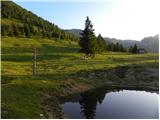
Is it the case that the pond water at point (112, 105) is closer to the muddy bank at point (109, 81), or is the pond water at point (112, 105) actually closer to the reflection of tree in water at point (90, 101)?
the reflection of tree in water at point (90, 101)

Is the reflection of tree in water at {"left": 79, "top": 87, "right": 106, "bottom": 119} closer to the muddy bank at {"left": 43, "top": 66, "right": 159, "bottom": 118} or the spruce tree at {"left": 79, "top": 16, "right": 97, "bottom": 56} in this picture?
the muddy bank at {"left": 43, "top": 66, "right": 159, "bottom": 118}

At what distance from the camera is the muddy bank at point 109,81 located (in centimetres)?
4906

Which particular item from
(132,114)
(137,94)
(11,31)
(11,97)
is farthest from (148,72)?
(11,31)

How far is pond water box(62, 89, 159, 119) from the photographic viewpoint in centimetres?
3706

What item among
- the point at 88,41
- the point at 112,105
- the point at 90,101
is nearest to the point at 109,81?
the point at 90,101

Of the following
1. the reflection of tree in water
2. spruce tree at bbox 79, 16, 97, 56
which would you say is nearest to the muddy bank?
the reflection of tree in water

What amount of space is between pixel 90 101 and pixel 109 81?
18.5m

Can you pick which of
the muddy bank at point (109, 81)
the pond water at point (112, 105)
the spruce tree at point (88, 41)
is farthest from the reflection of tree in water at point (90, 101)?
the spruce tree at point (88, 41)

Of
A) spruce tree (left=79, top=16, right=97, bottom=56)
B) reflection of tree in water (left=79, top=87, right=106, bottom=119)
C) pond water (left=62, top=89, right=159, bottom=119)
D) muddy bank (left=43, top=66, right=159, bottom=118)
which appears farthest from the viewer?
spruce tree (left=79, top=16, right=97, bottom=56)

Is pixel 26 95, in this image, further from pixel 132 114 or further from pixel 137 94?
pixel 137 94

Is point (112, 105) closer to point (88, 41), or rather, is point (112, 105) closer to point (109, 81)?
point (109, 81)

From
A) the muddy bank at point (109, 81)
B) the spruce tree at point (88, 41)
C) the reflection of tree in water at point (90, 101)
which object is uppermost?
the spruce tree at point (88, 41)

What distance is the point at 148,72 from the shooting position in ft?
233

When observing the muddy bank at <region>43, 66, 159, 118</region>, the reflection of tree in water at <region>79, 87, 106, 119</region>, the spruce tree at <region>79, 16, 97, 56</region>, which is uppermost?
the spruce tree at <region>79, 16, 97, 56</region>
